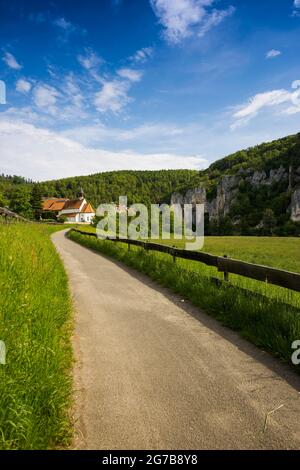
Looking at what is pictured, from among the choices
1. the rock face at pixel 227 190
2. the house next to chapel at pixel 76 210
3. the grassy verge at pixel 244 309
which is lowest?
→ the grassy verge at pixel 244 309

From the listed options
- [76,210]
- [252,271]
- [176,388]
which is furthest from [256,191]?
[176,388]

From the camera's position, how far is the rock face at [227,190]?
470 ft

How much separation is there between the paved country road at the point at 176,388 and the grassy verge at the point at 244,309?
242mm

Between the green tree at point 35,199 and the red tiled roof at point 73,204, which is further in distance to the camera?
the red tiled roof at point 73,204

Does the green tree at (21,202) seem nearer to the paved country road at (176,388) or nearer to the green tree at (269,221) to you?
the green tree at (269,221)

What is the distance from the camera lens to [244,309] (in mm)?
6207

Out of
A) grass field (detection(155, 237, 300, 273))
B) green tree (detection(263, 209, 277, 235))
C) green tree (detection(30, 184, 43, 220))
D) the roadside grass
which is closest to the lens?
the roadside grass

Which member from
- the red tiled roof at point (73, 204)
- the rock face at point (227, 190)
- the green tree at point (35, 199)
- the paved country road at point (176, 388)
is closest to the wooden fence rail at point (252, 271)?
the paved country road at point (176, 388)

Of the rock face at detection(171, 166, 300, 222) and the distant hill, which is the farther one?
the rock face at detection(171, 166, 300, 222)

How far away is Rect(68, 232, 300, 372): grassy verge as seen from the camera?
Result: 16.4 ft

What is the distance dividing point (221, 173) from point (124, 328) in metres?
193

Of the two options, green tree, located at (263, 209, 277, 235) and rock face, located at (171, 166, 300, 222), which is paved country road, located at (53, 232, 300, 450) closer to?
green tree, located at (263, 209, 277, 235)

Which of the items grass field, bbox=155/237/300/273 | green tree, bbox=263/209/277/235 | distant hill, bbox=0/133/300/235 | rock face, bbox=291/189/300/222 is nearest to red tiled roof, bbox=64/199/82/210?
distant hill, bbox=0/133/300/235

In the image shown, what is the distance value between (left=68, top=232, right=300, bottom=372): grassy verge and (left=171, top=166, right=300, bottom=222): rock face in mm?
138024
